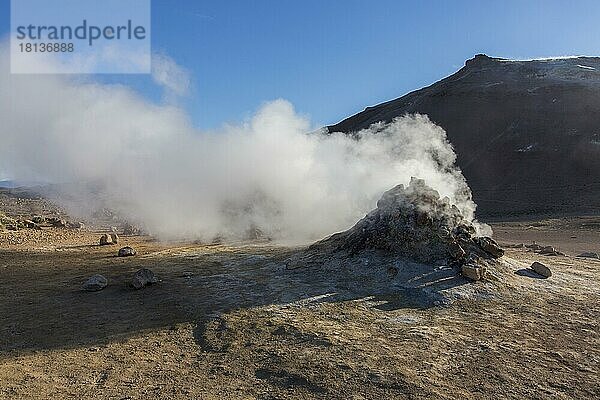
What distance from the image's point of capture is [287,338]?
261 inches

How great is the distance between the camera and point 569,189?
136ft

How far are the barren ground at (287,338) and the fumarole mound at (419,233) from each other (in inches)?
32.1

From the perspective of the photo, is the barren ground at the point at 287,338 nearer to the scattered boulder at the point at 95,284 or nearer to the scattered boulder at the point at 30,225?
the scattered boulder at the point at 95,284

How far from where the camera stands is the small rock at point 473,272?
865cm

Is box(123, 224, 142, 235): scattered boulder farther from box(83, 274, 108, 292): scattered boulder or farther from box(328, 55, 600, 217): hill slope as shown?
box(328, 55, 600, 217): hill slope

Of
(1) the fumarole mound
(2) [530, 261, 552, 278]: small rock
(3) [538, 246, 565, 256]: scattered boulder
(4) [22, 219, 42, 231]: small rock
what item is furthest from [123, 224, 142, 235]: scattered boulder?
(2) [530, 261, 552, 278]: small rock

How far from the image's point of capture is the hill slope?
138 ft

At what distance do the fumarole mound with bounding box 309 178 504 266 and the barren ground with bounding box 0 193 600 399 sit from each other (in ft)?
2.68

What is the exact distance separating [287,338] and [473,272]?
12.6 feet

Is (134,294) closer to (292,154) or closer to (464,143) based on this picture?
(292,154)

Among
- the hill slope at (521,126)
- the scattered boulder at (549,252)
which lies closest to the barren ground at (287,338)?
the scattered boulder at (549,252)

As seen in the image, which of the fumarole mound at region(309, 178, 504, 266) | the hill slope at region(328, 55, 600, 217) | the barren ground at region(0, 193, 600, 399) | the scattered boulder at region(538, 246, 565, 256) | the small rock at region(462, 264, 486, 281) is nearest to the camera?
the barren ground at region(0, 193, 600, 399)

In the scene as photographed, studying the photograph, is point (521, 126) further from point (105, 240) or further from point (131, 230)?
point (105, 240)

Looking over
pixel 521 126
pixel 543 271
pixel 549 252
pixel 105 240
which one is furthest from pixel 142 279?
pixel 521 126
